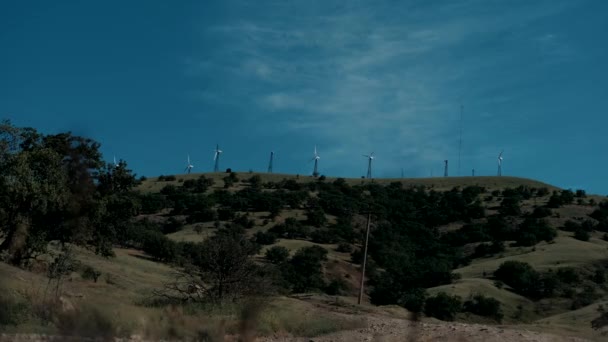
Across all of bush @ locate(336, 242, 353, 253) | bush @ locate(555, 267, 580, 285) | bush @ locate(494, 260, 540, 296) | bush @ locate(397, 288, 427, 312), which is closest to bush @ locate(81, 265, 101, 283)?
bush @ locate(397, 288, 427, 312)

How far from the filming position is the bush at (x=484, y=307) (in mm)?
62562

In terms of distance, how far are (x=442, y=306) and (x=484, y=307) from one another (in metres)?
4.15

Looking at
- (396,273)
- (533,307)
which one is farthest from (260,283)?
(396,273)

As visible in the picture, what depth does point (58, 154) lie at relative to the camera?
41688 millimetres

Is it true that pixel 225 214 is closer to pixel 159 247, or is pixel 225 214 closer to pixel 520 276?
pixel 159 247

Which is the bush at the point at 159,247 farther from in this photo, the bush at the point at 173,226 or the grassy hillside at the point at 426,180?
the grassy hillside at the point at 426,180

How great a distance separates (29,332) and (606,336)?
27.1 m

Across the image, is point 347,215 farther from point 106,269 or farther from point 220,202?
point 106,269

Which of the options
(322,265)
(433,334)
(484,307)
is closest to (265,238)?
(322,265)

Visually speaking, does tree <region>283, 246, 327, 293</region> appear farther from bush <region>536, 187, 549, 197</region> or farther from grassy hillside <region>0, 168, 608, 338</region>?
bush <region>536, 187, 549, 197</region>

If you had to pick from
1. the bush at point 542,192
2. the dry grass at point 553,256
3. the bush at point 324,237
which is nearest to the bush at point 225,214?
the bush at point 324,237

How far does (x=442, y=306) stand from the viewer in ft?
202

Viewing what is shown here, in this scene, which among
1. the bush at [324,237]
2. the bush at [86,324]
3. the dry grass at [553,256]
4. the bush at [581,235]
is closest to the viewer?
the bush at [86,324]

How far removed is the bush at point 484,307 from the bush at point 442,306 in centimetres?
124
